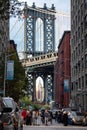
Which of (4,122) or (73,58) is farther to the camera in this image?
(73,58)

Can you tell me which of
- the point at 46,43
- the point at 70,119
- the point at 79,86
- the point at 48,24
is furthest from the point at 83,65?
the point at 46,43

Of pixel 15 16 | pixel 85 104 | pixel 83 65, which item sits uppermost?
pixel 15 16

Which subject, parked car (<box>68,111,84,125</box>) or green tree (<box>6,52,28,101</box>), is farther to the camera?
green tree (<box>6,52,28,101</box>)

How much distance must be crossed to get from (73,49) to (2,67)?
41540 mm

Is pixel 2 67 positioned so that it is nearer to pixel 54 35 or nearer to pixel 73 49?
pixel 73 49

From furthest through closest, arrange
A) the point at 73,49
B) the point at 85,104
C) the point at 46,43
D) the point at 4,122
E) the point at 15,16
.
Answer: the point at 46,43 → the point at 73,49 → the point at 85,104 → the point at 15,16 → the point at 4,122

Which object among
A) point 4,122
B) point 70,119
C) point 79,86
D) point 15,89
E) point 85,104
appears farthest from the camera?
point 79,86

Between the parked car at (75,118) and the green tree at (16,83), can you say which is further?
the green tree at (16,83)

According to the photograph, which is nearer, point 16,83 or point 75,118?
point 75,118

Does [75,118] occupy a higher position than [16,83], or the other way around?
Result: [16,83]

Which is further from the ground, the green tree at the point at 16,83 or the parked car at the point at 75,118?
the green tree at the point at 16,83

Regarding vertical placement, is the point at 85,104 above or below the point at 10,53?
below

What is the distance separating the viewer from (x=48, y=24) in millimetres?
176500

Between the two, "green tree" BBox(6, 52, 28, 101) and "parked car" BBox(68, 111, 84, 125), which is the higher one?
"green tree" BBox(6, 52, 28, 101)
